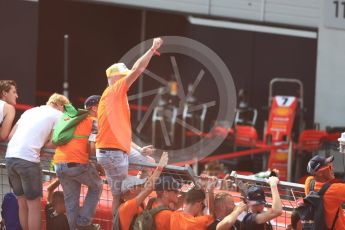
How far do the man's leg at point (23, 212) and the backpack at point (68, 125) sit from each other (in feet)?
2.13

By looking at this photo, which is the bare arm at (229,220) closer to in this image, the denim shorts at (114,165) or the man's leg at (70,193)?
the denim shorts at (114,165)

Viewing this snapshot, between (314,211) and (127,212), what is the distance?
1.37 meters

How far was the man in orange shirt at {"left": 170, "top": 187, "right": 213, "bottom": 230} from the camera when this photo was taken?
625 cm

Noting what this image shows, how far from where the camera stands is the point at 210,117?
15.1 m

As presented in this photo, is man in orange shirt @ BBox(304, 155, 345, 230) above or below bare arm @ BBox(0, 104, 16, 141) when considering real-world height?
below

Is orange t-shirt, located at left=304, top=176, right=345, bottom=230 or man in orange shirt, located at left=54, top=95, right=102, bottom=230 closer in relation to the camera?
orange t-shirt, located at left=304, top=176, right=345, bottom=230

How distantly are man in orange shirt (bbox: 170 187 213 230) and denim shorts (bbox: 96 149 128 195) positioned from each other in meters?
0.61

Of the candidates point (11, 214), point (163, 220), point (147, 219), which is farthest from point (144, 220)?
point (11, 214)

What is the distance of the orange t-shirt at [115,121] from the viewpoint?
6.71 m

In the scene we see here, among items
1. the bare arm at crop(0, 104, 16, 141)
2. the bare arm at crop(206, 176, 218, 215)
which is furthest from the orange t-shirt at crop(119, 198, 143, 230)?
the bare arm at crop(0, 104, 16, 141)

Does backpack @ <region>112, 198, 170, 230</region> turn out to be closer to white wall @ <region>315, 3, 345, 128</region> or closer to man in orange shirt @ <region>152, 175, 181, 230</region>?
man in orange shirt @ <region>152, 175, 181, 230</region>

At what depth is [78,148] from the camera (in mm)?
6934

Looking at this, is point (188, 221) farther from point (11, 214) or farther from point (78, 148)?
point (11, 214)

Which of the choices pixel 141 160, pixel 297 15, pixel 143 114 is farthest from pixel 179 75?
pixel 141 160
